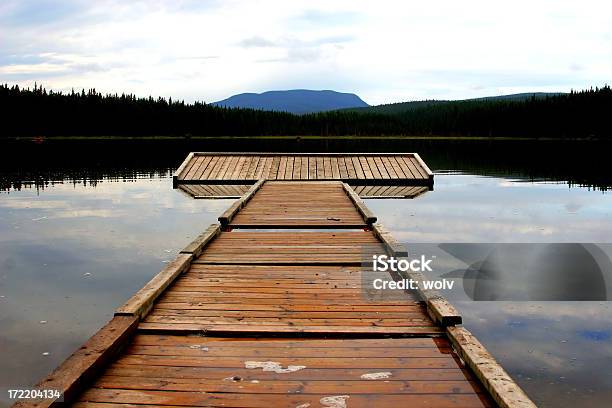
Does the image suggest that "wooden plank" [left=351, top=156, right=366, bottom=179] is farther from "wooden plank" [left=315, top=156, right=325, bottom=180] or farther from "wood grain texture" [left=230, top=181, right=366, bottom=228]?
"wood grain texture" [left=230, top=181, right=366, bottom=228]

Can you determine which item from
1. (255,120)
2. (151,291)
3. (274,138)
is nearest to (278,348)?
(151,291)

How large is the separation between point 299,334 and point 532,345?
8.53 ft

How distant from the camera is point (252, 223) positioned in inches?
455

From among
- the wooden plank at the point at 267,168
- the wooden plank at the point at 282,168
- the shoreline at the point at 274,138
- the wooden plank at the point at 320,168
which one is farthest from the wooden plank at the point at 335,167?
the shoreline at the point at 274,138

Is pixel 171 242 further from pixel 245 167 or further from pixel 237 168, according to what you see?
pixel 245 167

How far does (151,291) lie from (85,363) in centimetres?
182

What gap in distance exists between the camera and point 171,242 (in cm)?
1194

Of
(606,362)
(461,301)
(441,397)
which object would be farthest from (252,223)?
(441,397)

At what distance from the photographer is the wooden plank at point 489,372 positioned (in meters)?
3.77

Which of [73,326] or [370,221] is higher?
[370,221]

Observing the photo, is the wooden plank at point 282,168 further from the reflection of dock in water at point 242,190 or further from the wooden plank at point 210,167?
the wooden plank at point 210,167

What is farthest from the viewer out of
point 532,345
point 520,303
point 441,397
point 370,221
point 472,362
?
point 370,221

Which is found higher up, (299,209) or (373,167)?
(373,167)

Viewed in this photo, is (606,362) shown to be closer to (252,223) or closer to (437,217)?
(252,223)
